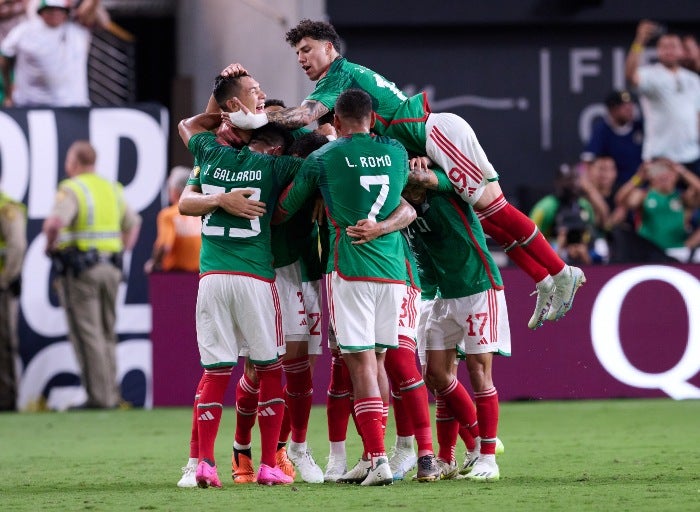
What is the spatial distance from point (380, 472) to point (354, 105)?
1.88 metres

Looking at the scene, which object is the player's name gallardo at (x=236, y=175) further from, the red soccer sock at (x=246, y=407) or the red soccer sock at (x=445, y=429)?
the red soccer sock at (x=445, y=429)

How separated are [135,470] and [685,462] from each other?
3.20 meters

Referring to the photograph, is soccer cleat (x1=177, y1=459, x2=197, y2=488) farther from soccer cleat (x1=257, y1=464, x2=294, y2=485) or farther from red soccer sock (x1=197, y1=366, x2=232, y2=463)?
soccer cleat (x1=257, y1=464, x2=294, y2=485)

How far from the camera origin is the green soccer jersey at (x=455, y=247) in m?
7.65

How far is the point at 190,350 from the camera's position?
12.4 metres

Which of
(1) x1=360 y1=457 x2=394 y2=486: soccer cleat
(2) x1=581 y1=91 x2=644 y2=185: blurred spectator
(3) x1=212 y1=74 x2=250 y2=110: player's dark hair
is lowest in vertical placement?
(1) x1=360 y1=457 x2=394 y2=486: soccer cleat

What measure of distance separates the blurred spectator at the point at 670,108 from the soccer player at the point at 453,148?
7448 millimetres

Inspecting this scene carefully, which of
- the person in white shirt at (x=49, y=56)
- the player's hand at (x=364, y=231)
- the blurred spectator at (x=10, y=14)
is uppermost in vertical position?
the blurred spectator at (x=10, y=14)

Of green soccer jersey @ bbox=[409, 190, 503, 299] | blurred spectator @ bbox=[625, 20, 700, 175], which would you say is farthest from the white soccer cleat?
blurred spectator @ bbox=[625, 20, 700, 175]

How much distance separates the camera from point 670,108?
589 inches

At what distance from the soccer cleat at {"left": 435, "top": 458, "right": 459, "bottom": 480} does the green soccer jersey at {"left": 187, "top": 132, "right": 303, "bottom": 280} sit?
1.41 meters

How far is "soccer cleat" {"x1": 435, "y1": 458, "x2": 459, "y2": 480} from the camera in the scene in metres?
7.44

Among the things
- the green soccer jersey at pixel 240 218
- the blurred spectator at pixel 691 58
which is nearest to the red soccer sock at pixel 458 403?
the green soccer jersey at pixel 240 218

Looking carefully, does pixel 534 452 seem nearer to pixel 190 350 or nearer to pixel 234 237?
pixel 234 237
